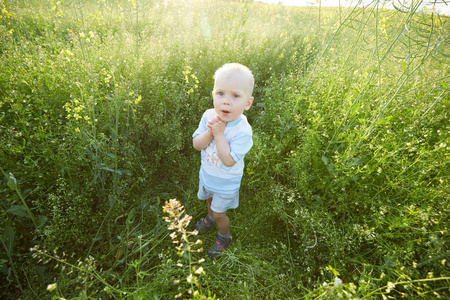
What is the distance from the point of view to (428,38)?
5.90 ft

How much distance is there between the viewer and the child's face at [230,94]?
1691 mm

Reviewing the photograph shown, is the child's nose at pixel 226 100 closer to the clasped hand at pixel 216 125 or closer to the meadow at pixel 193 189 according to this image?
the clasped hand at pixel 216 125

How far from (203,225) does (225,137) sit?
41.7 inches

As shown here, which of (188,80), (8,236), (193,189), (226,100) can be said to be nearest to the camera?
(8,236)

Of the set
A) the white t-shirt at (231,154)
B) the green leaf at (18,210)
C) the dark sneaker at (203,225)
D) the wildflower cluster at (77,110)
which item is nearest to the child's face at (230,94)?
the white t-shirt at (231,154)

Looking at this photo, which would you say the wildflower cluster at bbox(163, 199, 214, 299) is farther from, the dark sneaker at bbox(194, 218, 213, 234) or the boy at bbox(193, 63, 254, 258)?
the dark sneaker at bbox(194, 218, 213, 234)

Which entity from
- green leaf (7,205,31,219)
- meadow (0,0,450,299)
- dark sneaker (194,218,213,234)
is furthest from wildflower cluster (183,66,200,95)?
green leaf (7,205,31,219)

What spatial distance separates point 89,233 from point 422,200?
9.56ft

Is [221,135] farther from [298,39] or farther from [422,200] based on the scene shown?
[298,39]

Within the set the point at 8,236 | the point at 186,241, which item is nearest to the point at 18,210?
the point at 8,236

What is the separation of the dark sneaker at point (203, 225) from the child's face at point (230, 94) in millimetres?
1175

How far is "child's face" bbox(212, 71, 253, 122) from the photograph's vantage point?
5.55 feet

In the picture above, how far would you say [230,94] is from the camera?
1724mm

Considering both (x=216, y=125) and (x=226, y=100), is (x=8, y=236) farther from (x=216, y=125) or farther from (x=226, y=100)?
(x=226, y=100)
